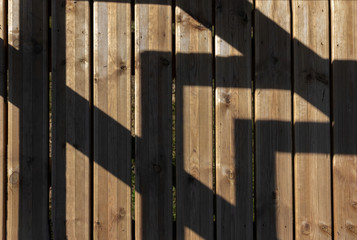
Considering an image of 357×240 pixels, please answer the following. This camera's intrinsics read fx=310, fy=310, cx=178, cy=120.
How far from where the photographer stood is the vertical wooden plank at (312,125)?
6.37ft

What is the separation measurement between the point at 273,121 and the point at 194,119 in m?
0.50

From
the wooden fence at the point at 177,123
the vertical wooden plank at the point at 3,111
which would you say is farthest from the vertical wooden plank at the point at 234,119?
the vertical wooden plank at the point at 3,111

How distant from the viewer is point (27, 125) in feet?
6.39

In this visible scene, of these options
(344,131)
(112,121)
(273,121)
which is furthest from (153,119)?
(344,131)

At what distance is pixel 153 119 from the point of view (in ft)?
6.40

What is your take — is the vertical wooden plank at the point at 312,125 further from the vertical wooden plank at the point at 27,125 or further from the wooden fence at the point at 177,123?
the vertical wooden plank at the point at 27,125

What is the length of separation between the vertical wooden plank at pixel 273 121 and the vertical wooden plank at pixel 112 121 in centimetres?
82

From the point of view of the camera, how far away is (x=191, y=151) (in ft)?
6.37

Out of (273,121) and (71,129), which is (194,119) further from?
(71,129)

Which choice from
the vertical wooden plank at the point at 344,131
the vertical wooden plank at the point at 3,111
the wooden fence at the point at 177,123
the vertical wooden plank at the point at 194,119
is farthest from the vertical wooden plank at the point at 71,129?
the vertical wooden plank at the point at 344,131

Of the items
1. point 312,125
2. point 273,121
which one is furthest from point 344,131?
point 273,121

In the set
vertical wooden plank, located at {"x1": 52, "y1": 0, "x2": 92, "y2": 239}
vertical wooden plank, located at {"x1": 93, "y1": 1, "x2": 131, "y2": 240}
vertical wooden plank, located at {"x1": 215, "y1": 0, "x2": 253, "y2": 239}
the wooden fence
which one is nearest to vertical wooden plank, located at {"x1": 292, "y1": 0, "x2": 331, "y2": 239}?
the wooden fence

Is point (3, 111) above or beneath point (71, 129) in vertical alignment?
above

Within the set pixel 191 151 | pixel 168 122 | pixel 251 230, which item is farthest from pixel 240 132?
pixel 251 230
